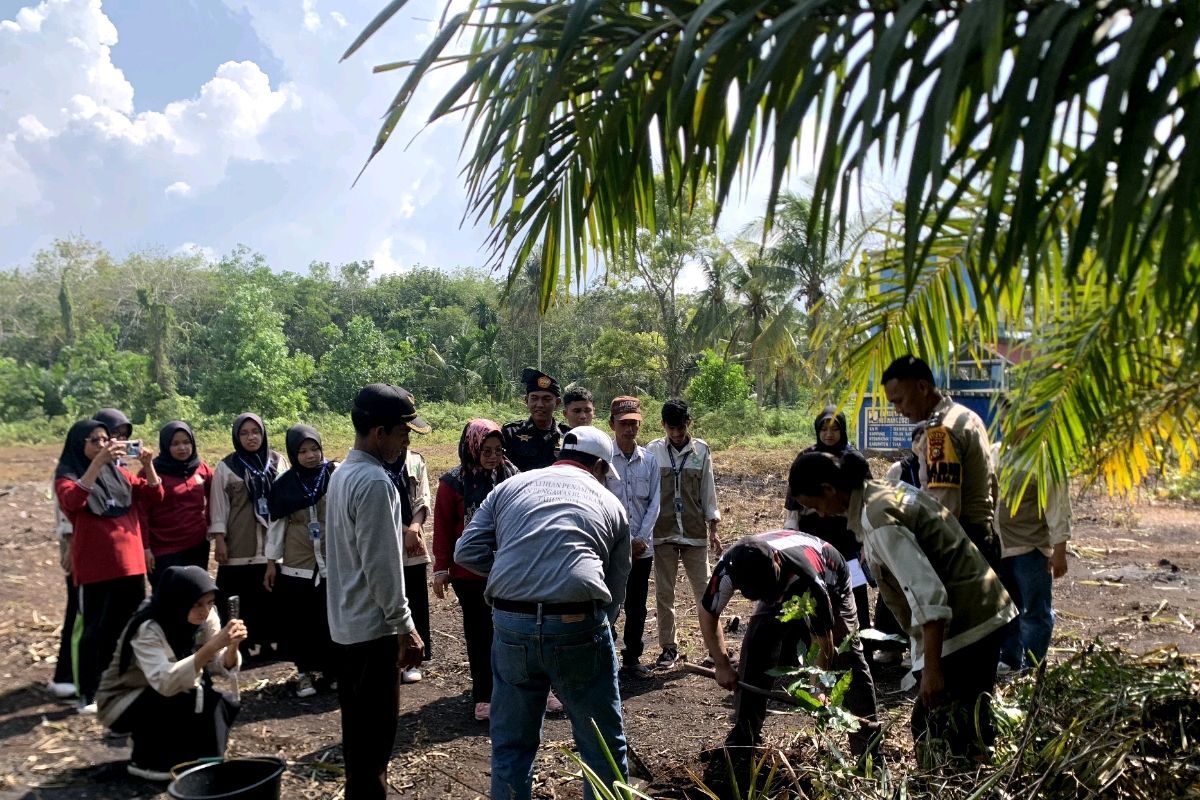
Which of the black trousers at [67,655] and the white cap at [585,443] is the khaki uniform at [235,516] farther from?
the white cap at [585,443]

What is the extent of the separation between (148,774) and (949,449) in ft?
13.8

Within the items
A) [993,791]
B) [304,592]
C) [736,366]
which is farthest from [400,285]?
[993,791]

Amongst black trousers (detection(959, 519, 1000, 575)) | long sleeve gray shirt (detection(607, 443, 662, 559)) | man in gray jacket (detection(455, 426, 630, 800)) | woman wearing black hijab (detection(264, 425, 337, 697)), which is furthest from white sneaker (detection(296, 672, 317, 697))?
black trousers (detection(959, 519, 1000, 575))

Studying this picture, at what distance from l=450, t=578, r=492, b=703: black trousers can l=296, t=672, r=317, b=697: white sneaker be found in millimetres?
1314

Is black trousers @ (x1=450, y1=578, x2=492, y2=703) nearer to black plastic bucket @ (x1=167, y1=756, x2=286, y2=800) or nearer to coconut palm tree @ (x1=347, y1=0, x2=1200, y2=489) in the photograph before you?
black plastic bucket @ (x1=167, y1=756, x2=286, y2=800)

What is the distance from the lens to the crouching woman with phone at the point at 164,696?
443cm

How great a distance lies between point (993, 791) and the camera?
2957mm

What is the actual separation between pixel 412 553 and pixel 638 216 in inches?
146

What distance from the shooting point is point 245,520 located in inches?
258

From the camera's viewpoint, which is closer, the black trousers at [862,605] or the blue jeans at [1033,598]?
the blue jeans at [1033,598]

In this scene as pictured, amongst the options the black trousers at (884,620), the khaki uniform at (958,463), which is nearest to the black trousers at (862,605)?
the black trousers at (884,620)

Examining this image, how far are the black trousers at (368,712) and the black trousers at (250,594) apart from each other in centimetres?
310

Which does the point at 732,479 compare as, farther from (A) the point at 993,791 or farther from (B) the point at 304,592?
(A) the point at 993,791

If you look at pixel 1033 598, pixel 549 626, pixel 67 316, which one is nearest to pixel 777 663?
pixel 549 626
